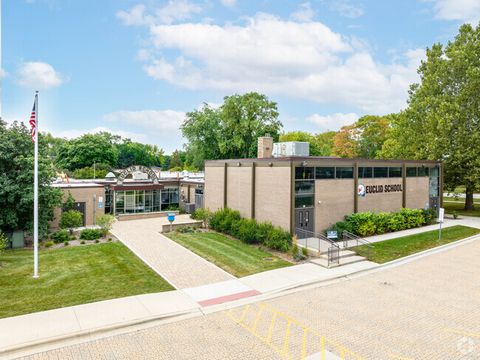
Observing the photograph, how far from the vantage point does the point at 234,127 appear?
5062 centimetres

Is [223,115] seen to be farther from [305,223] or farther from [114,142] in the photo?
[114,142]

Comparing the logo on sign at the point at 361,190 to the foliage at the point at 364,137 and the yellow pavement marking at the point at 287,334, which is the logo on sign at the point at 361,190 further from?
the foliage at the point at 364,137

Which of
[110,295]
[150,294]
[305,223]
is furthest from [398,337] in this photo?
[305,223]

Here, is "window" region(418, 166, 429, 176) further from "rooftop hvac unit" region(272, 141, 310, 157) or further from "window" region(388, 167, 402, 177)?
"rooftop hvac unit" region(272, 141, 310, 157)

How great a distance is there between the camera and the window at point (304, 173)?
864 inches

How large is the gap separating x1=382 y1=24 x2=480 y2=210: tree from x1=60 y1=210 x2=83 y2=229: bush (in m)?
34.2

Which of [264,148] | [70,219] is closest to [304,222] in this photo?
[264,148]

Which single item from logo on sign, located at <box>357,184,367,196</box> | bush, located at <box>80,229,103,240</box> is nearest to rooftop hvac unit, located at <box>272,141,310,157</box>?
logo on sign, located at <box>357,184,367,196</box>

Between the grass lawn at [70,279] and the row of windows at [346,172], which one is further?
the row of windows at [346,172]

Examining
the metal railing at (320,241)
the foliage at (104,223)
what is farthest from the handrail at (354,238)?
the foliage at (104,223)

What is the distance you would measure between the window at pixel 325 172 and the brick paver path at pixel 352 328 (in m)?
8.51

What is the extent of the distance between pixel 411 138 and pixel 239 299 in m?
33.7

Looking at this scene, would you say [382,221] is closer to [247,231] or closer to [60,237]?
[247,231]

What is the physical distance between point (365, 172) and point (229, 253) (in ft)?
40.8
